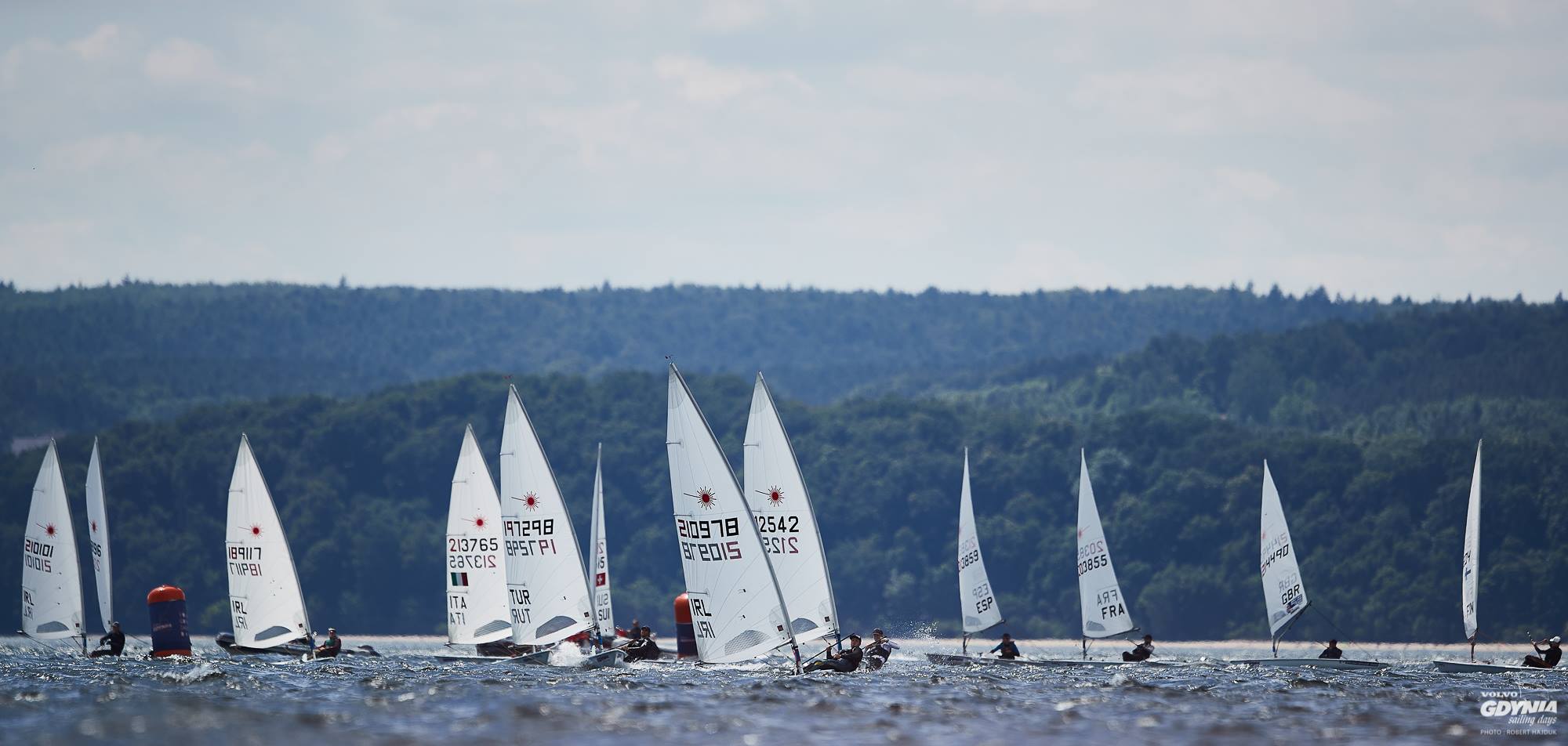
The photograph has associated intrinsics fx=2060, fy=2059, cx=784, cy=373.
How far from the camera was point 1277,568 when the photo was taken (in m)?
65.8

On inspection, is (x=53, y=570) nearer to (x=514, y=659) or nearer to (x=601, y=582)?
(x=514, y=659)

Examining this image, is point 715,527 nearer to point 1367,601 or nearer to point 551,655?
point 551,655

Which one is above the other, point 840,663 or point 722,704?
point 840,663

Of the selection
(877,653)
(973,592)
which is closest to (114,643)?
(877,653)

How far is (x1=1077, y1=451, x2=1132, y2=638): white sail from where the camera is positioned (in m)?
65.9

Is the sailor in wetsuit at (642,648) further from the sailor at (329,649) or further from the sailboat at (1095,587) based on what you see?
the sailboat at (1095,587)

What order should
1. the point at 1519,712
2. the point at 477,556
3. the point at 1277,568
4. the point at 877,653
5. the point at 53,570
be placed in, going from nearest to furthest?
the point at 1519,712 < the point at 877,653 < the point at 477,556 < the point at 53,570 < the point at 1277,568

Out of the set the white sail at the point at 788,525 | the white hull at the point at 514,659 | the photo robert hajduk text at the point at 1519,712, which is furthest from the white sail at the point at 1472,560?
the white hull at the point at 514,659

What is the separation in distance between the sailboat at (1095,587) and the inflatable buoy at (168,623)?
26.7 m

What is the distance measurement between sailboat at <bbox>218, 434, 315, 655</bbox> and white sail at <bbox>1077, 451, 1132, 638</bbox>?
80.1ft

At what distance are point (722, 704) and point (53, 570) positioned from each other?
29507 millimetres

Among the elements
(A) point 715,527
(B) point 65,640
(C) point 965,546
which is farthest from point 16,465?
(A) point 715,527

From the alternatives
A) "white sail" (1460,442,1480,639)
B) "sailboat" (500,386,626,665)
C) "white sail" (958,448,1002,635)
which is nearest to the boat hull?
"sailboat" (500,386,626,665)

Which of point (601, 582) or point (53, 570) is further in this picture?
point (53, 570)
